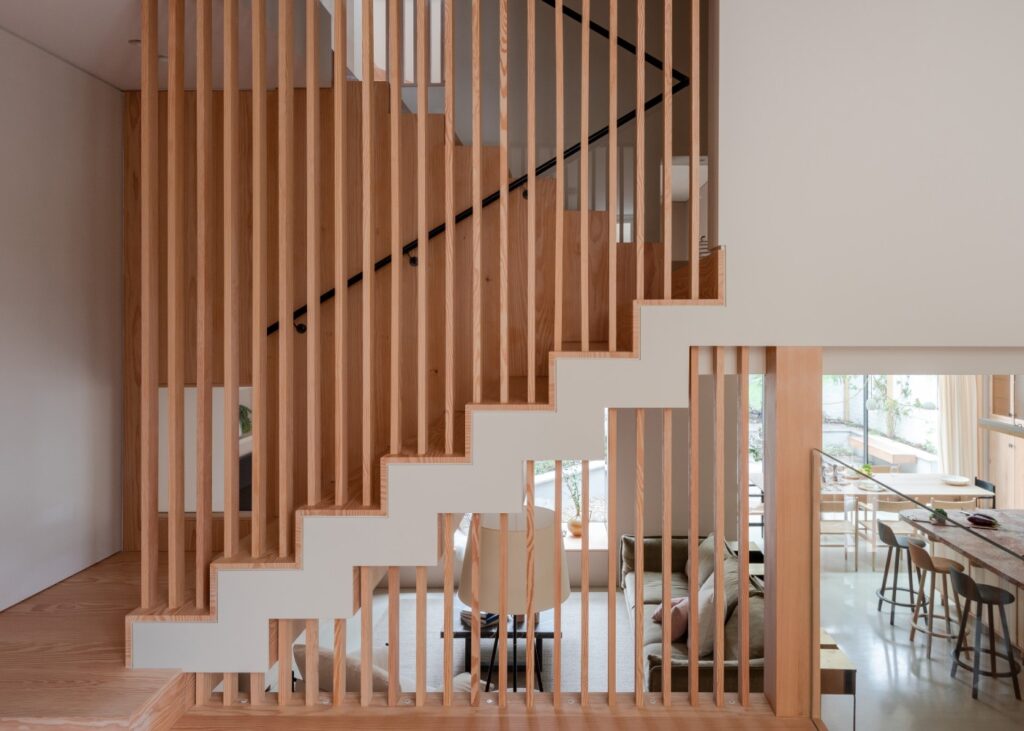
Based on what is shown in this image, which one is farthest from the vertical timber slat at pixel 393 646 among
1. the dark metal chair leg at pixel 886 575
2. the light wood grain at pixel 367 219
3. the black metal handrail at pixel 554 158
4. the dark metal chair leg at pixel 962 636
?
the dark metal chair leg at pixel 962 636

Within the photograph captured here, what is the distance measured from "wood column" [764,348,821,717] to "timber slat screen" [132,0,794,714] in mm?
112

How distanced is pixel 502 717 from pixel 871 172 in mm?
2065

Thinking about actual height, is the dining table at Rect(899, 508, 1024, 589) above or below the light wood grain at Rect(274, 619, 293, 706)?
above

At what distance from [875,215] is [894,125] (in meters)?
0.28

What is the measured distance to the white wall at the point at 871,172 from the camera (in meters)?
2.17

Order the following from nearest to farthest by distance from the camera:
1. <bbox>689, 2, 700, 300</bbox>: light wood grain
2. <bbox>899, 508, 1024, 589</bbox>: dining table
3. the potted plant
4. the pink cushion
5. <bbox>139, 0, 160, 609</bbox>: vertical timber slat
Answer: <bbox>899, 508, 1024, 589</bbox>: dining table < <bbox>689, 2, 700, 300</bbox>: light wood grain < <bbox>139, 0, 160, 609</bbox>: vertical timber slat < the pink cushion < the potted plant

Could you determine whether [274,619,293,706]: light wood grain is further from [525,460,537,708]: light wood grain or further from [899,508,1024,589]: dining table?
[899,508,1024,589]: dining table

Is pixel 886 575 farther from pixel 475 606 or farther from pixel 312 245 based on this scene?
pixel 312 245

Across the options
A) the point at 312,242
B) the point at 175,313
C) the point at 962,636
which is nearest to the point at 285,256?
the point at 312,242

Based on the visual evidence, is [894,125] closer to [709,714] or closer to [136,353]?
[709,714]

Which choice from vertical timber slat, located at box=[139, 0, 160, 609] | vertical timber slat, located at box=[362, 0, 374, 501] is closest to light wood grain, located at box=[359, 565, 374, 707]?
vertical timber slat, located at box=[362, 0, 374, 501]

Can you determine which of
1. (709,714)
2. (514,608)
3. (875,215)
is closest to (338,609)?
(514,608)

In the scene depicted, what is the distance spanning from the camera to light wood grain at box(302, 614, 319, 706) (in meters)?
2.29

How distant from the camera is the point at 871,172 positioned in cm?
220
